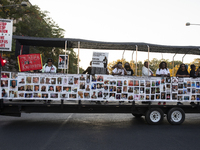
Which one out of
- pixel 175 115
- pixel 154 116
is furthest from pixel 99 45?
pixel 175 115

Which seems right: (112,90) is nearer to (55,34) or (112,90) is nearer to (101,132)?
(101,132)

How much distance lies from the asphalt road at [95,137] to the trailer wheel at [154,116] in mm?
229

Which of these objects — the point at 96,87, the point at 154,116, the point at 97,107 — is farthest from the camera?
the point at 154,116

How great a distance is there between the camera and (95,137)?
6.14 m

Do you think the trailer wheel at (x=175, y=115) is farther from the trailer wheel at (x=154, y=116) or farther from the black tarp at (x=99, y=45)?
the black tarp at (x=99, y=45)

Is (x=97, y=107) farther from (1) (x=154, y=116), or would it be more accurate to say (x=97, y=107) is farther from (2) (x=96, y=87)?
(1) (x=154, y=116)

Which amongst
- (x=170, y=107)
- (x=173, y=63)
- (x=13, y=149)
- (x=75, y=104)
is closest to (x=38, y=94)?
(x=75, y=104)

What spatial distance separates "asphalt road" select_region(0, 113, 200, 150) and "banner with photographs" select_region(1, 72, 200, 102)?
107 cm

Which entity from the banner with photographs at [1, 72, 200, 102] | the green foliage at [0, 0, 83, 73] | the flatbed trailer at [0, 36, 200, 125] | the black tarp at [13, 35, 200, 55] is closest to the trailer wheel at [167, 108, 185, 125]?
the flatbed trailer at [0, 36, 200, 125]

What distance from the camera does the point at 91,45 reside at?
878cm

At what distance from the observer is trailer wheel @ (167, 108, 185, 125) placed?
26.2 ft

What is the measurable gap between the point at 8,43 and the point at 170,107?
22.3ft

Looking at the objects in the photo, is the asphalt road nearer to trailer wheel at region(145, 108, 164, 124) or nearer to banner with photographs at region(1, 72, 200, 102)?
trailer wheel at region(145, 108, 164, 124)

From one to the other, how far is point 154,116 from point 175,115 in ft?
2.74
